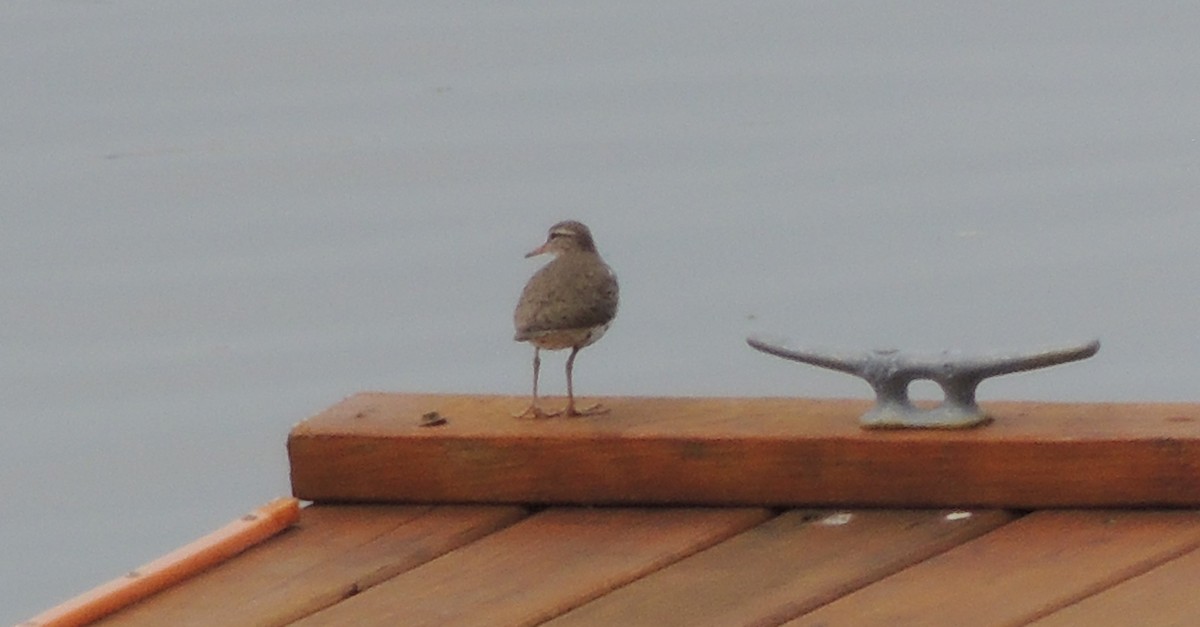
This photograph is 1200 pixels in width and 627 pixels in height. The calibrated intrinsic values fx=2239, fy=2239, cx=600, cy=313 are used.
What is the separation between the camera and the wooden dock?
9.45ft

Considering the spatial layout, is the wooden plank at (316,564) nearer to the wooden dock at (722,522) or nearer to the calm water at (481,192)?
the wooden dock at (722,522)

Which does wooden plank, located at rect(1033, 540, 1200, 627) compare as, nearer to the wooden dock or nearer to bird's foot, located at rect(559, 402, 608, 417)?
the wooden dock

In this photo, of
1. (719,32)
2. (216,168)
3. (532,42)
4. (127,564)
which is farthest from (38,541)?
(719,32)

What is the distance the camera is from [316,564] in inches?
123

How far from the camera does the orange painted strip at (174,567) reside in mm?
2910

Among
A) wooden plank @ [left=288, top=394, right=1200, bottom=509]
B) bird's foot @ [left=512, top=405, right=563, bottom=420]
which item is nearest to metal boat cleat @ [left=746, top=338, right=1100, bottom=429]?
wooden plank @ [left=288, top=394, right=1200, bottom=509]

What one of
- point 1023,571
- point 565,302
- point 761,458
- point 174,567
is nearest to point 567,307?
point 565,302

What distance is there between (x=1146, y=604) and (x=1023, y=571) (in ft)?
0.70

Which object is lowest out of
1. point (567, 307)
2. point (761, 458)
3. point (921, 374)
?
point (761, 458)

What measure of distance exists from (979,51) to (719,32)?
3.96ft

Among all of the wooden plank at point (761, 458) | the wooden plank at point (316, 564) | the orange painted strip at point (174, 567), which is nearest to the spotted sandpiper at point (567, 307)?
the wooden plank at point (761, 458)

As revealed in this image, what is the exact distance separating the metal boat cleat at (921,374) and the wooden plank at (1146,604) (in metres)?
0.44

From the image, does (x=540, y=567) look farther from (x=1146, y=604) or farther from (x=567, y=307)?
(x=567, y=307)

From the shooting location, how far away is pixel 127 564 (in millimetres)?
6098
